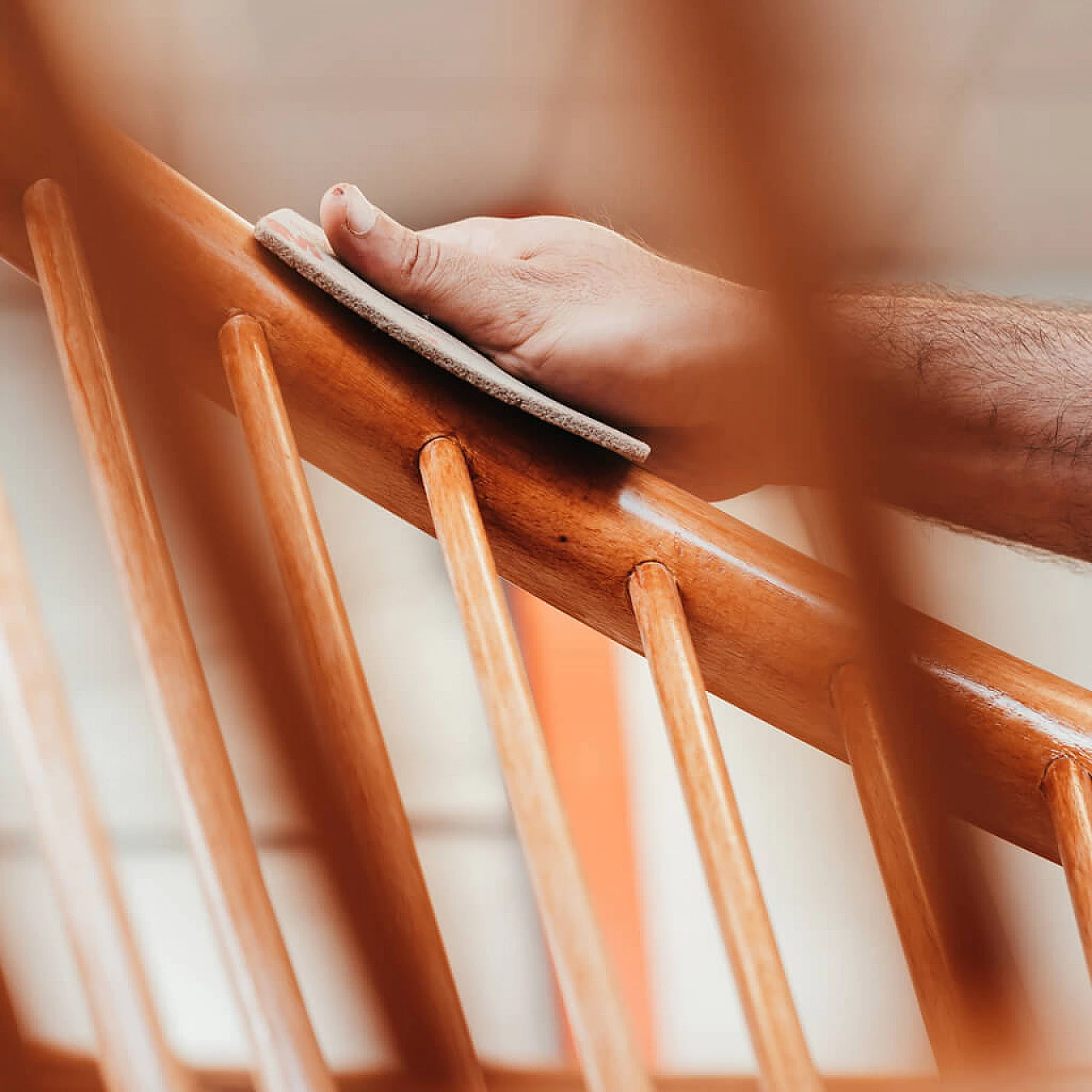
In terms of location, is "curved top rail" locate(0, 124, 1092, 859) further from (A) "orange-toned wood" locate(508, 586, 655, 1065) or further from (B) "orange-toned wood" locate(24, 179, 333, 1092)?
(A) "orange-toned wood" locate(508, 586, 655, 1065)

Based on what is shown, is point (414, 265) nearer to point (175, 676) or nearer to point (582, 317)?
point (582, 317)

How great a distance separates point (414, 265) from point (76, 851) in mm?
234

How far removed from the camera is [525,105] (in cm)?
195

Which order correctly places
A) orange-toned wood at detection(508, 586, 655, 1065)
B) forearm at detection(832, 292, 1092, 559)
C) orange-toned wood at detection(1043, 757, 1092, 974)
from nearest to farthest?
orange-toned wood at detection(1043, 757, 1092, 974), forearm at detection(832, 292, 1092, 559), orange-toned wood at detection(508, 586, 655, 1065)

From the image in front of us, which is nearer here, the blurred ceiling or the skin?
the skin

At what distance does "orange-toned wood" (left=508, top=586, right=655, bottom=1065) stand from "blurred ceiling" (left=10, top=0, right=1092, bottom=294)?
846 mm

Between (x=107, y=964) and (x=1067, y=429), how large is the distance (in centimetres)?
50

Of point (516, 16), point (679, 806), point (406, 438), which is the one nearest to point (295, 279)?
point (406, 438)

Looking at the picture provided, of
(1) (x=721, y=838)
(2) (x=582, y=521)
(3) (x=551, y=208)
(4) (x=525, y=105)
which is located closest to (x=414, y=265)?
(2) (x=582, y=521)

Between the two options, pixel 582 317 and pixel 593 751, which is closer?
pixel 582 317

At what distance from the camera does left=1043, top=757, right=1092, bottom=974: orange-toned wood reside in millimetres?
344

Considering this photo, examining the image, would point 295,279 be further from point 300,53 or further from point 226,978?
point 300,53

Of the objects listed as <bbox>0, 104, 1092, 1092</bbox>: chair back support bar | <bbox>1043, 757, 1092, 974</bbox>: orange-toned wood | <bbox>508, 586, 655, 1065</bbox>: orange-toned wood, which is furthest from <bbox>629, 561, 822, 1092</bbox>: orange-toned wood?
<bbox>508, 586, 655, 1065</bbox>: orange-toned wood

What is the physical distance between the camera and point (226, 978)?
26 centimetres
